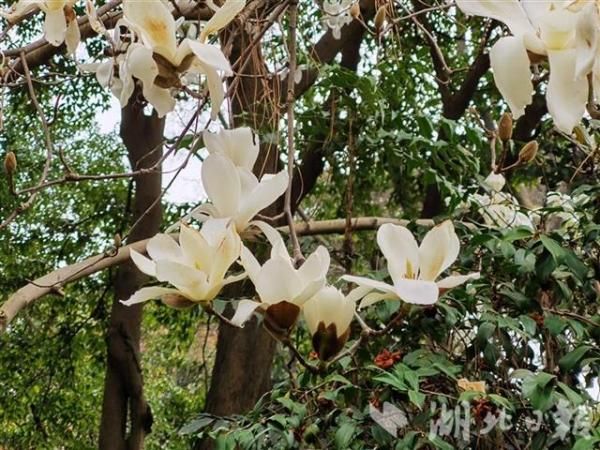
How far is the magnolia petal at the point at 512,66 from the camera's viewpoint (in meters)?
0.42

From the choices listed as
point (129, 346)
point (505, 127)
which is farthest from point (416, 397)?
point (129, 346)

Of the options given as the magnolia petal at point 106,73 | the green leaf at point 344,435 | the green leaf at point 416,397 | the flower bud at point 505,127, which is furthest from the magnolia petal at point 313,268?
the green leaf at point 344,435

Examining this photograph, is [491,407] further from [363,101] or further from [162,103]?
[363,101]

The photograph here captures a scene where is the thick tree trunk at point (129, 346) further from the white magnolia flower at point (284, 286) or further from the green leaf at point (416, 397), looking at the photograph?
the white magnolia flower at point (284, 286)

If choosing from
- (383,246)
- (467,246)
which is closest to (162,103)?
(383,246)

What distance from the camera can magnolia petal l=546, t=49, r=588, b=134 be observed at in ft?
1.32

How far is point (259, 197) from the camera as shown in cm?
52

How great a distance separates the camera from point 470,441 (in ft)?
3.81

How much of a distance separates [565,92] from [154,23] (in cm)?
25

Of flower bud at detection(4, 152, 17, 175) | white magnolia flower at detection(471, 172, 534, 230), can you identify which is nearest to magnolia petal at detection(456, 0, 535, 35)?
flower bud at detection(4, 152, 17, 175)

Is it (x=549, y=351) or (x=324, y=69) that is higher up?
Result: (x=324, y=69)

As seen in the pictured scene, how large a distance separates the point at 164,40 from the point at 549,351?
934mm

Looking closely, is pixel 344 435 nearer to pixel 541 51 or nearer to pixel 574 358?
pixel 574 358

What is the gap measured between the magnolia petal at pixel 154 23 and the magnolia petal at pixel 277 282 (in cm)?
15
